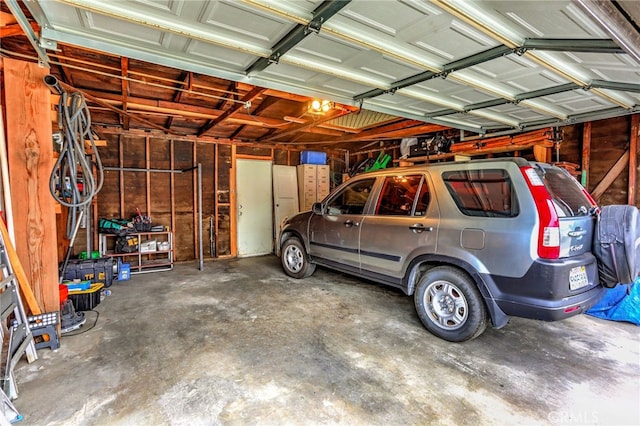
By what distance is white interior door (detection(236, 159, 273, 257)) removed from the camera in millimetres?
6656

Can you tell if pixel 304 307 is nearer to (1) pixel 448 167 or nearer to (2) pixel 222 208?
(1) pixel 448 167

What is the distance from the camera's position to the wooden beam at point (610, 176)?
3.78m

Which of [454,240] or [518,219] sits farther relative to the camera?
[454,240]

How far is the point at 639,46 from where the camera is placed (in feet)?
5.85

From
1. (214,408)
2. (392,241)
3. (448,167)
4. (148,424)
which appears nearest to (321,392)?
(214,408)

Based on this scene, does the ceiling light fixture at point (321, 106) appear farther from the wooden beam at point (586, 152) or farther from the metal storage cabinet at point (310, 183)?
the wooden beam at point (586, 152)

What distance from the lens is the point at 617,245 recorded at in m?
2.34

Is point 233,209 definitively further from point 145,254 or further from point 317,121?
point 317,121

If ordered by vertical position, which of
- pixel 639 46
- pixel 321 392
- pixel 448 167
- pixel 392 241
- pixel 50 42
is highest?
pixel 50 42

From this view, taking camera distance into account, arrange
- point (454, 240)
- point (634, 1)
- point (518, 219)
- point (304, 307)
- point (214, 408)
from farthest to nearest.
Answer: point (304, 307)
point (454, 240)
point (518, 219)
point (214, 408)
point (634, 1)

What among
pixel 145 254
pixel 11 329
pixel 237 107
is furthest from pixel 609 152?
pixel 145 254

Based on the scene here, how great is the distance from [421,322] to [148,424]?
2.48 m

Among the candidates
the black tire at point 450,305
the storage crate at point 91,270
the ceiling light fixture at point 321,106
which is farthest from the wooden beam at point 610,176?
the storage crate at point 91,270

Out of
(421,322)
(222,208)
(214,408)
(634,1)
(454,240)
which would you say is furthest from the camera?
(222,208)
